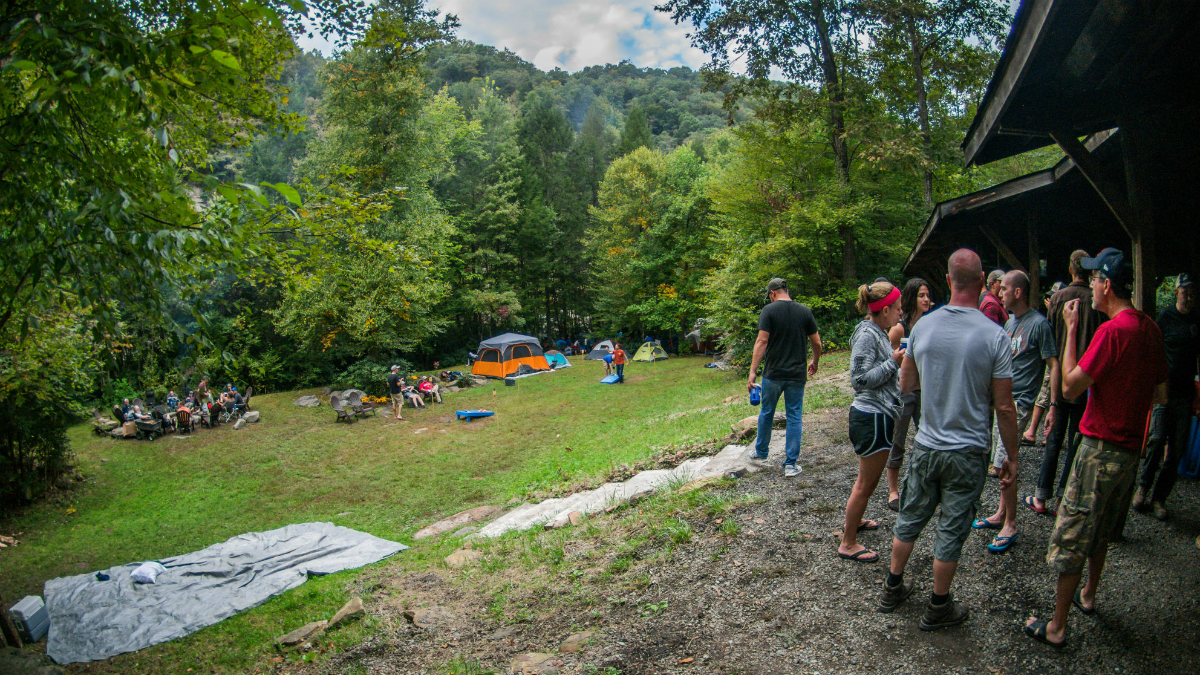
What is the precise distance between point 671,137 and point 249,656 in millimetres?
73731

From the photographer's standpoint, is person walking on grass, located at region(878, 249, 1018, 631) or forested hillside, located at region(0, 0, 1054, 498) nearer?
person walking on grass, located at region(878, 249, 1018, 631)

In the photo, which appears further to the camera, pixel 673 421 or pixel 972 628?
pixel 673 421

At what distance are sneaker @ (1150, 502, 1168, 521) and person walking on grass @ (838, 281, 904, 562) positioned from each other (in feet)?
5.85

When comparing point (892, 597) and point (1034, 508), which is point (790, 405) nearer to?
point (1034, 508)

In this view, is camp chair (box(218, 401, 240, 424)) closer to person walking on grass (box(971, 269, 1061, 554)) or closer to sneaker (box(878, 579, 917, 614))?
sneaker (box(878, 579, 917, 614))

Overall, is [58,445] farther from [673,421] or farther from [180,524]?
[673,421]

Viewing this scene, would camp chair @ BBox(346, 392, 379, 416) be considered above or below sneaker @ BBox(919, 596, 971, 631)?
below

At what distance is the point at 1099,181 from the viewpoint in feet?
11.7

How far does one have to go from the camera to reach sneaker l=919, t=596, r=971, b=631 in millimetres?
2793

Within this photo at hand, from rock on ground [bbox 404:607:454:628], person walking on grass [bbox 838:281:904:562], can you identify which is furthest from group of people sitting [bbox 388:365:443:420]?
person walking on grass [bbox 838:281:904:562]

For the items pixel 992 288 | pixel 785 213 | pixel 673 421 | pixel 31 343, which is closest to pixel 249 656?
pixel 31 343

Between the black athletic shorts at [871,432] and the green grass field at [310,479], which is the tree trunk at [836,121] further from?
the black athletic shorts at [871,432]

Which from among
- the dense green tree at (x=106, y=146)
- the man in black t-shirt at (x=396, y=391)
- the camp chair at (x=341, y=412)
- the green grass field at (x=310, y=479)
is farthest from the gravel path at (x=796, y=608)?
the camp chair at (x=341, y=412)

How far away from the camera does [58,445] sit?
9945 millimetres
